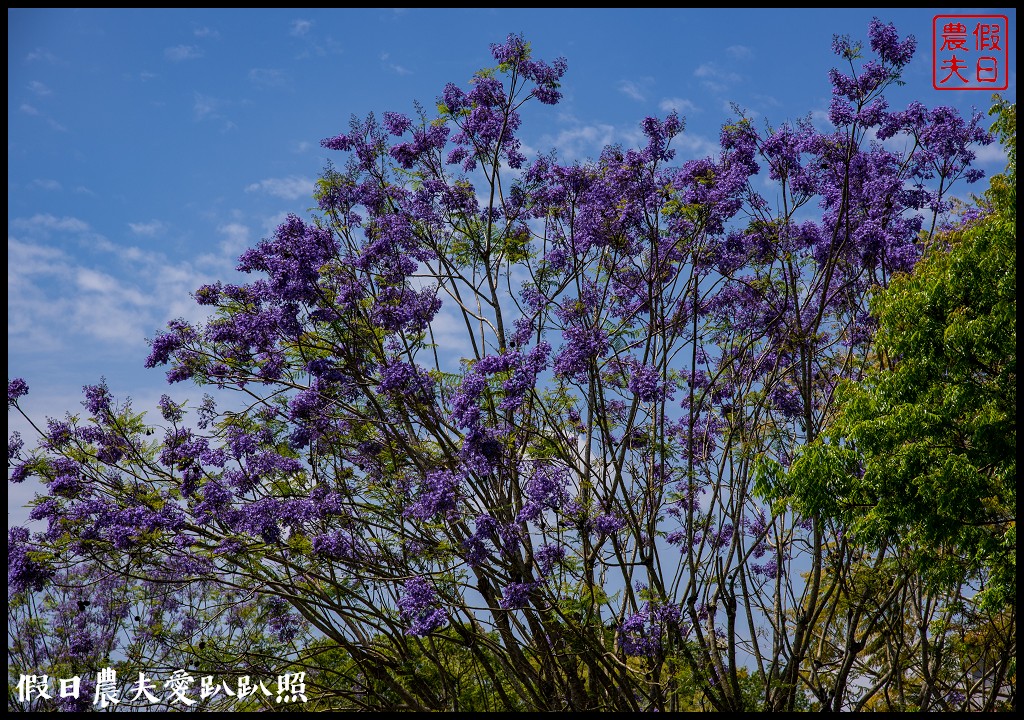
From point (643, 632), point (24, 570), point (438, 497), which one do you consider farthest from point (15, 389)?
point (643, 632)

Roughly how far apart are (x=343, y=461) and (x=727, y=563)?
15.0ft

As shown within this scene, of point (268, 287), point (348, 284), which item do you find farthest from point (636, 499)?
point (268, 287)

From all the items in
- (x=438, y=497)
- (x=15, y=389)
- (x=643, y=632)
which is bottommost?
(x=643, y=632)

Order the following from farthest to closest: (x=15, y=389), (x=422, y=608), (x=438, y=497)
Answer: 1. (x=15, y=389)
2. (x=438, y=497)
3. (x=422, y=608)

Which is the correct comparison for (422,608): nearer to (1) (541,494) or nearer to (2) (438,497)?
(2) (438,497)

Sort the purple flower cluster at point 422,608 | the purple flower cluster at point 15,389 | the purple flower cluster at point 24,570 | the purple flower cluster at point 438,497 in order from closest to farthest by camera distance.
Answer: the purple flower cluster at point 422,608 < the purple flower cluster at point 438,497 < the purple flower cluster at point 24,570 < the purple flower cluster at point 15,389

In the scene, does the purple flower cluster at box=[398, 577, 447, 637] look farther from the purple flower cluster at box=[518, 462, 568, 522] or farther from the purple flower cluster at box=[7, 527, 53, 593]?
the purple flower cluster at box=[7, 527, 53, 593]

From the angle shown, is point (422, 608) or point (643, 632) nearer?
point (422, 608)

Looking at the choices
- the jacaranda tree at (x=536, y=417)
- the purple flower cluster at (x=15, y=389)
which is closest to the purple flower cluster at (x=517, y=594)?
the jacaranda tree at (x=536, y=417)

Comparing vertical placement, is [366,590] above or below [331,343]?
below

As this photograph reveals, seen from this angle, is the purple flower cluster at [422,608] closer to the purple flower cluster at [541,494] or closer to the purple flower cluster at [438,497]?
the purple flower cluster at [438,497]

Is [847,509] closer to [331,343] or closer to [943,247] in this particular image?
[943,247]

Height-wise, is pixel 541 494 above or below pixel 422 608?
above

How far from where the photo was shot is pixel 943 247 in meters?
10.4
